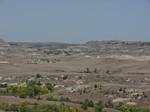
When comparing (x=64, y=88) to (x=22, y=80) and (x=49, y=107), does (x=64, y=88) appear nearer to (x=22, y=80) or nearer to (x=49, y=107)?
(x=22, y=80)

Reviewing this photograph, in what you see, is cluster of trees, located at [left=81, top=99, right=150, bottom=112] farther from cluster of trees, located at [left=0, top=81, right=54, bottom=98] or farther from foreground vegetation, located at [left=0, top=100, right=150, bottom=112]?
cluster of trees, located at [left=0, top=81, right=54, bottom=98]

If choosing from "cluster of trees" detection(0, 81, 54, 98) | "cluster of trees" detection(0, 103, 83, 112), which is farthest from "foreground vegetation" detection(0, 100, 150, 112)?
"cluster of trees" detection(0, 81, 54, 98)

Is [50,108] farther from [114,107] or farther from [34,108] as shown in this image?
[114,107]

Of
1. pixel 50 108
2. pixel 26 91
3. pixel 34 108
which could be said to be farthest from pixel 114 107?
pixel 26 91

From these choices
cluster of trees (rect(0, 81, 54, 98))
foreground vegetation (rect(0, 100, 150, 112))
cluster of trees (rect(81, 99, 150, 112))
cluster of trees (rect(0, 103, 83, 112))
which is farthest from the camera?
cluster of trees (rect(0, 81, 54, 98))

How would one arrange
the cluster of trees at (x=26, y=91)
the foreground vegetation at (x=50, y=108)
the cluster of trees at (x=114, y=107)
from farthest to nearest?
the cluster of trees at (x=26, y=91) < the cluster of trees at (x=114, y=107) < the foreground vegetation at (x=50, y=108)

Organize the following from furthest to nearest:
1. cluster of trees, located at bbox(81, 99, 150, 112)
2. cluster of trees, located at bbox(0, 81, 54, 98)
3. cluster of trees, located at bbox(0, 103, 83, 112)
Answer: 1. cluster of trees, located at bbox(0, 81, 54, 98)
2. cluster of trees, located at bbox(81, 99, 150, 112)
3. cluster of trees, located at bbox(0, 103, 83, 112)

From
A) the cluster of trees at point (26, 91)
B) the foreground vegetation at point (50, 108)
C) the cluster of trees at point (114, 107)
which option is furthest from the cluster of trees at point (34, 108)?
the cluster of trees at point (26, 91)

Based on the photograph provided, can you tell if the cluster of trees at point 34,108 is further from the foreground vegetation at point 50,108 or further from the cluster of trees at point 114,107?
the cluster of trees at point 114,107

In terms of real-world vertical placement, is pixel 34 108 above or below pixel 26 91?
above

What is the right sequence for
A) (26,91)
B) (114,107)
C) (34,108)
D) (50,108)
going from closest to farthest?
(50,108) → (34,108) → (114,107) → (26,91)

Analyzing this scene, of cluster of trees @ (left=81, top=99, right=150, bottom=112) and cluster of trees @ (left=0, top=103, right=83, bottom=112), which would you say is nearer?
cluster of trees @ (left=0, top=103, right=83, bottom=112)

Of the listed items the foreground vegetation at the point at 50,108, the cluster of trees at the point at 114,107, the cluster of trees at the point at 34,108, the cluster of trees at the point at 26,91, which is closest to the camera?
the cluster of trees at the point at 34,108

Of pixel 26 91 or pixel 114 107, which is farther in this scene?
pixel 26 91
